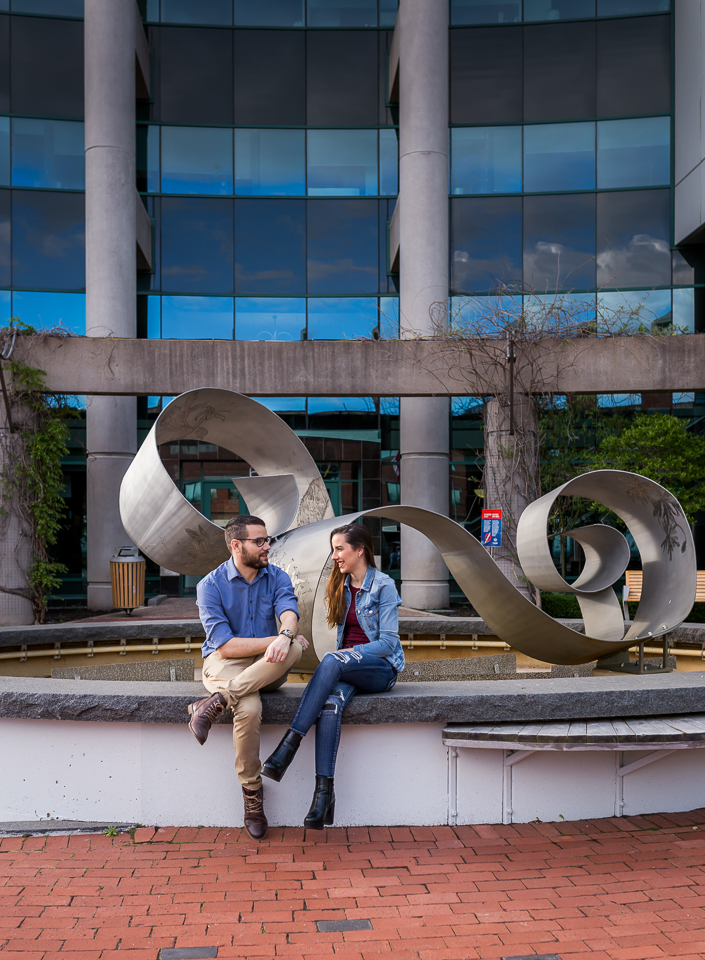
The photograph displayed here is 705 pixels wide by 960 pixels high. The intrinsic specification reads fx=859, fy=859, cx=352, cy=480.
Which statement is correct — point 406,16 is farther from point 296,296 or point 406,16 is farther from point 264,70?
point 296,296

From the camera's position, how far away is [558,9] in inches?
710

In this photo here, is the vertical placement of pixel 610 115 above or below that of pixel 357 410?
above

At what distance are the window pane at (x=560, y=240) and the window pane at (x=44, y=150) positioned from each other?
9.76 metres

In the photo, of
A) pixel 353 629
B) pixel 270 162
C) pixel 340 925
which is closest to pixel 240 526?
pixel 353 629

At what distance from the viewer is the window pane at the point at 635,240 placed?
17812 mm

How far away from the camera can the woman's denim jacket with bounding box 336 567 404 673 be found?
475 cm

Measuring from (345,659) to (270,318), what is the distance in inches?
605

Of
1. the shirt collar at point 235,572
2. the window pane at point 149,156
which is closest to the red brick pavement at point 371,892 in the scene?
the shirt collar at point 235,572

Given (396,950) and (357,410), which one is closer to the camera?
(396,950)

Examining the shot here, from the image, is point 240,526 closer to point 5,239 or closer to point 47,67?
point 5,239

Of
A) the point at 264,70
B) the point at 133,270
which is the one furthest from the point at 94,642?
the point at 264,70

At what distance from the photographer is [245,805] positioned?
433 cm

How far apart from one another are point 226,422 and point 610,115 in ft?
48.1

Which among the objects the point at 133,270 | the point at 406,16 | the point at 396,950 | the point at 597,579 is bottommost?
the point at 396,950
